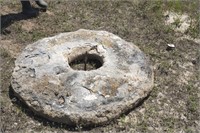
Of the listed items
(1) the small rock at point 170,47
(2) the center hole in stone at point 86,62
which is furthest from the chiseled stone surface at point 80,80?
(1) the small rock at point 170,47

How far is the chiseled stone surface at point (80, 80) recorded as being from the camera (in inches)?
201

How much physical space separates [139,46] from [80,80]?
169 centimetres

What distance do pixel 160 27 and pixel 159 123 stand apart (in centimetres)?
253

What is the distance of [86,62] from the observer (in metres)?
6.19

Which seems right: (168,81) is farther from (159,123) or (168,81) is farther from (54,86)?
(54,86)

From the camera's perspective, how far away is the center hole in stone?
20.0 ft

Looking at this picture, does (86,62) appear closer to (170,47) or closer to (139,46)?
(139,46)

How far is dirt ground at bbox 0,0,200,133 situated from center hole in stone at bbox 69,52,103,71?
36.4 inches

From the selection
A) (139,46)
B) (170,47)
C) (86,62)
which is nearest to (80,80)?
(86,62)

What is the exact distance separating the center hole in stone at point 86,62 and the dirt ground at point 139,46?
924mm

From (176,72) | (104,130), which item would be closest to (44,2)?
(176,72)

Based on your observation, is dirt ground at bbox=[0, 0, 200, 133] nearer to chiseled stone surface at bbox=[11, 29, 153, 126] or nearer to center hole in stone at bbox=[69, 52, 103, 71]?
chiseled stone surface at bbox=[11, 29, 153, 126]

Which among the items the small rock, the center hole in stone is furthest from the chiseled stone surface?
the small rock

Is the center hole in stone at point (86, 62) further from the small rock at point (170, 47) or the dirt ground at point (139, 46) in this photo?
the small rock at point (170, 47)
